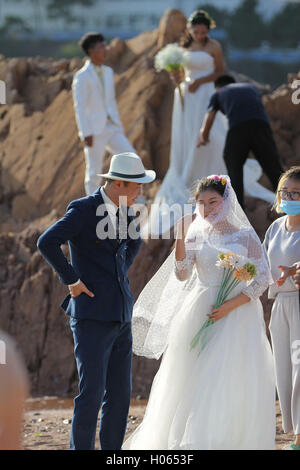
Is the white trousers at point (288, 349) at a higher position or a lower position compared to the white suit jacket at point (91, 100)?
lower

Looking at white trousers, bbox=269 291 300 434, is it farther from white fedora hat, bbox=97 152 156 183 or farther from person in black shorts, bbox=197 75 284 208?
person in black shorts, bbox=197 75 284 208

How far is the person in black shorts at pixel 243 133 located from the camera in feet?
32.3

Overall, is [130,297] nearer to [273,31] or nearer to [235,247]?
[235,247]

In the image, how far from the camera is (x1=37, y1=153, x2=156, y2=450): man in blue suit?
5469 mm

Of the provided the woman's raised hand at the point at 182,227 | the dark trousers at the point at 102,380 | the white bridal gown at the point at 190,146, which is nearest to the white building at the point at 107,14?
the white bridal gown at the point at 190,146

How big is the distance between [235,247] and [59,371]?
684cm

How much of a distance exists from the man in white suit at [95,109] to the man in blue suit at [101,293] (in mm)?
5619

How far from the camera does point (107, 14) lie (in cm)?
4972

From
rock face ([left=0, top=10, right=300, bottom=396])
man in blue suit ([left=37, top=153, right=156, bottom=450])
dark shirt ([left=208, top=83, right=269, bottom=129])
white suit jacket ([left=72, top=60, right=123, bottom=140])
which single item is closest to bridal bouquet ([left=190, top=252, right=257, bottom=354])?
man in blue suit ([left=37, top=153, right=156, bottom=450])

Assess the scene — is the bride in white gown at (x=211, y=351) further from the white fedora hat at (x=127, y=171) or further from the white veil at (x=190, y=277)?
the white fedora hat at (x=127, y=171)

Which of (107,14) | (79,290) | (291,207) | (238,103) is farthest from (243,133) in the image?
(107,14)

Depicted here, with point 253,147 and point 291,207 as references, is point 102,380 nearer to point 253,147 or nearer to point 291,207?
point 291,207

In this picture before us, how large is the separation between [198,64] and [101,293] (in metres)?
6.37

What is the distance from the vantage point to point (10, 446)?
108 inches
